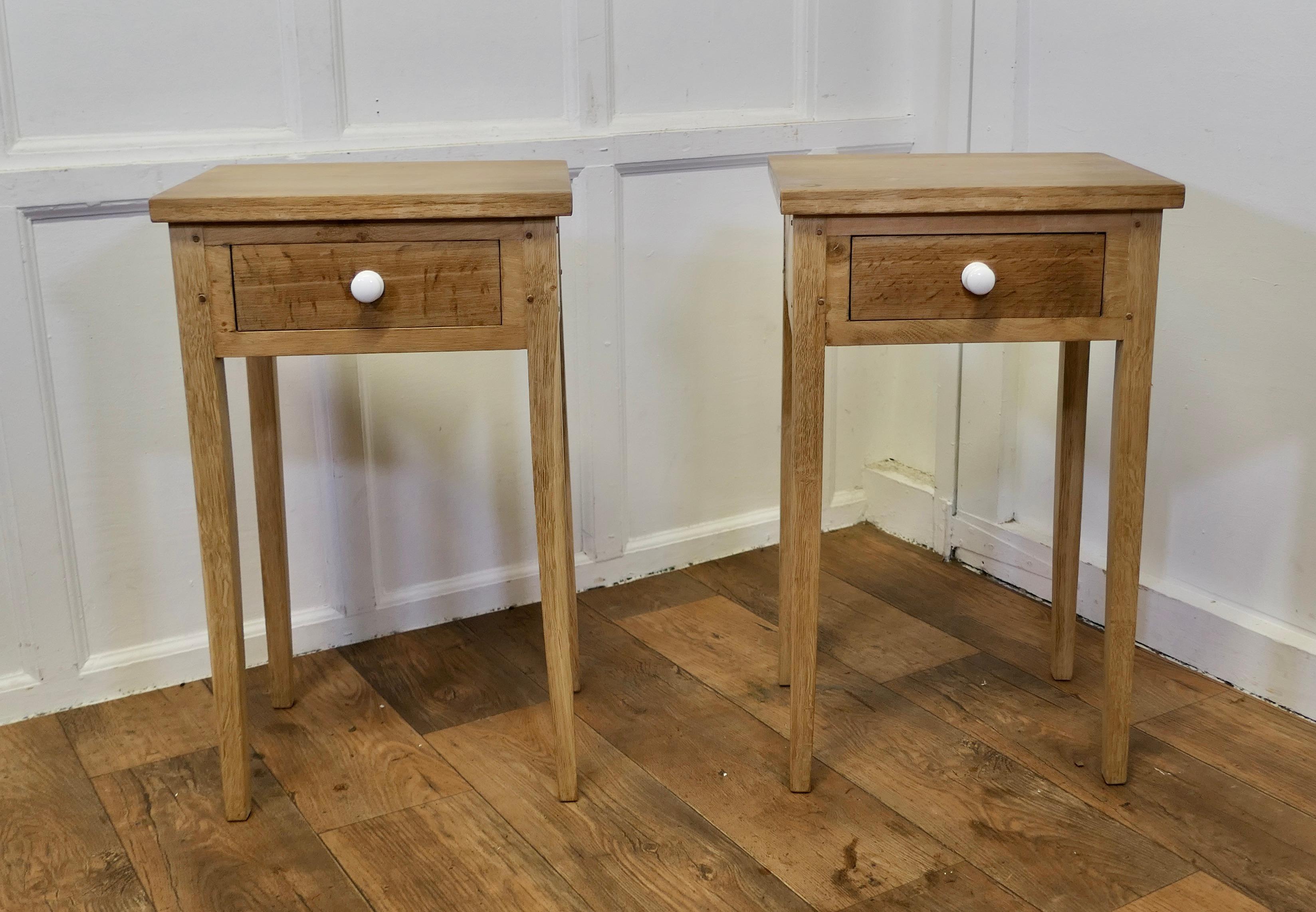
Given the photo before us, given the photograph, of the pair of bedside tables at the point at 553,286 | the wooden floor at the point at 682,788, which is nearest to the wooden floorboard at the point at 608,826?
the wooden floor at the point at 682,788

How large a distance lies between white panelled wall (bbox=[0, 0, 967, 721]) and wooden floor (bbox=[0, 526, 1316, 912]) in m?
0.17

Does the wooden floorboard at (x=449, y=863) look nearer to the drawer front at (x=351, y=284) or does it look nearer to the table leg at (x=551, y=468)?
the table leg at (x=551, y=468)

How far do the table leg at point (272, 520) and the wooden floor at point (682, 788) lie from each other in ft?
0.23

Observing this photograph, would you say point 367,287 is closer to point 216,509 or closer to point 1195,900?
point 216,509

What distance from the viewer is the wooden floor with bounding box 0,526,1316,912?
4.55 ft

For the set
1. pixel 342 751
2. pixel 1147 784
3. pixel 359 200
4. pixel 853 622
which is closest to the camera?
pixel 359 200

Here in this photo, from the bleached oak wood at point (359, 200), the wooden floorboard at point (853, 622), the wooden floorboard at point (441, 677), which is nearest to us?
the bleached oak wood at point (359, 200)

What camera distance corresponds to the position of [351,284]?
1.36 metres

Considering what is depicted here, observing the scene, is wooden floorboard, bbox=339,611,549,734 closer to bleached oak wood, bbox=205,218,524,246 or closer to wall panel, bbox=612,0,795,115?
bleached oak wood, bbox=205,218,524,246

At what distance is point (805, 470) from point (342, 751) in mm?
741

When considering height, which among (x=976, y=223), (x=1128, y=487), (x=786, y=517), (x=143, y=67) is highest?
(x=143, y=67)

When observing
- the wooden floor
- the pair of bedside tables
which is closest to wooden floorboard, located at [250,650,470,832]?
the wooden floor

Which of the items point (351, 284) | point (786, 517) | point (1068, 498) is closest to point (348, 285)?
Result: point (351, 284)

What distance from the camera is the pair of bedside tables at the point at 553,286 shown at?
1.35 metres
